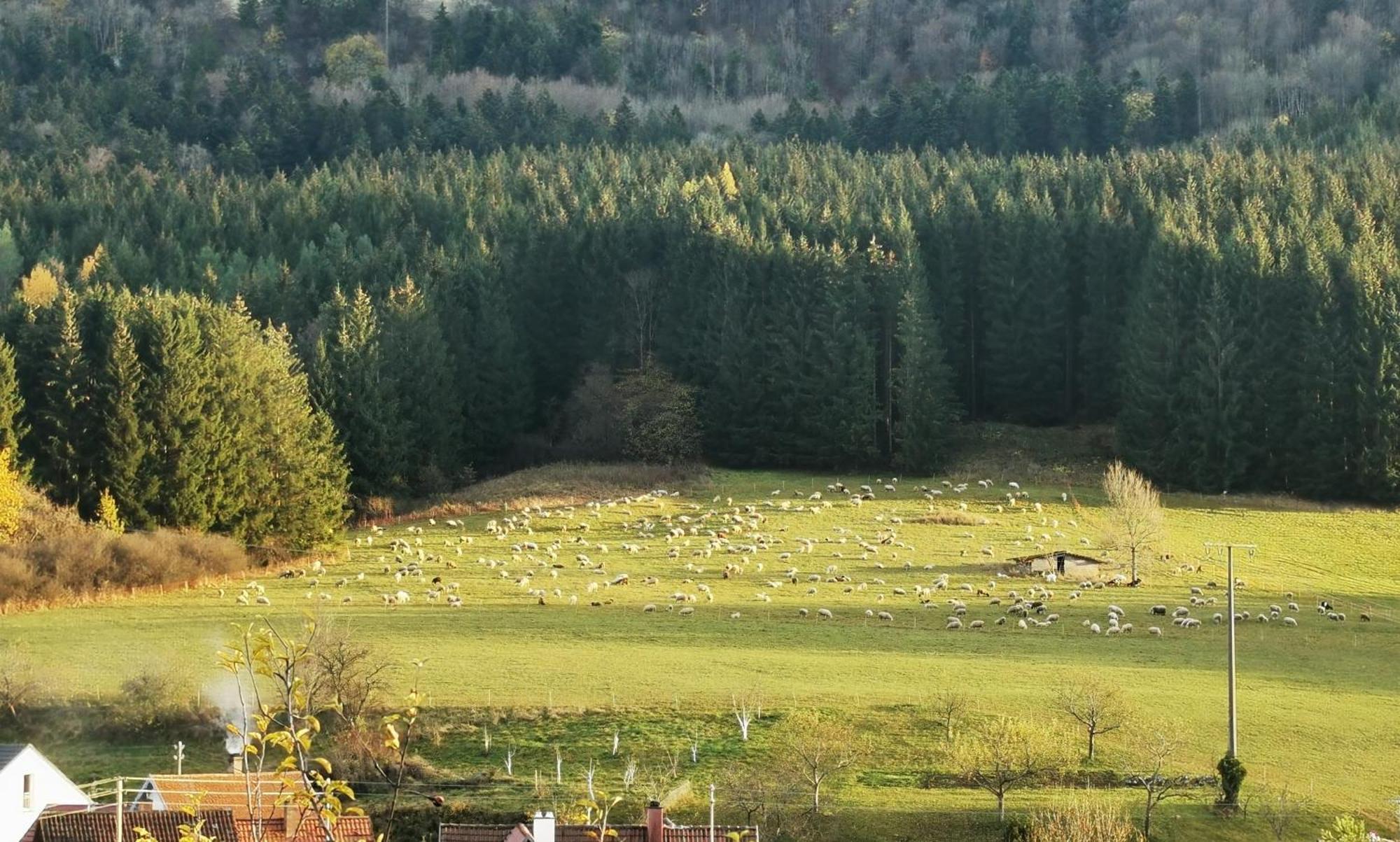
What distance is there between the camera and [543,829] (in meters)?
27.1

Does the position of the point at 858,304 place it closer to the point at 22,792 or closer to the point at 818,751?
the point at 818,751

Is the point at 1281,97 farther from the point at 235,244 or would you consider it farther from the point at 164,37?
the point at 164,37

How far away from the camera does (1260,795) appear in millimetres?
39062

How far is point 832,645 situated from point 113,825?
25744mm

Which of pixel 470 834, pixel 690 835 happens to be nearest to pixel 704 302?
pixel 470 834

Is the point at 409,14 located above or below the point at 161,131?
above

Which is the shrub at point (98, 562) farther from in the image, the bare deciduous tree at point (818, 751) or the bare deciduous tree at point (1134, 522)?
the bare deciduous tree at point (1134, 522)

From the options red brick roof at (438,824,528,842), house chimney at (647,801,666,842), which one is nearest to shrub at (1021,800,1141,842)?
house chimney at (647,801,666,842)

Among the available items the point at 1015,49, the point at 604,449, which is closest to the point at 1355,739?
the point at 604,449

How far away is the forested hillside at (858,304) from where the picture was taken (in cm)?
8675

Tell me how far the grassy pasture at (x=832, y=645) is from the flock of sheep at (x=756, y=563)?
0.21 metres

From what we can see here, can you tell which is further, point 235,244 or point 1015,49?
point 1015,49

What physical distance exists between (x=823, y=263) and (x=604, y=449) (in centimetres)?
1465

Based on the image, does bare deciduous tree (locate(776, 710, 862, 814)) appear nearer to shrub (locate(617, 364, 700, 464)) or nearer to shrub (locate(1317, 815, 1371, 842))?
shrub (locate(1317, 815, 1371, 842))
